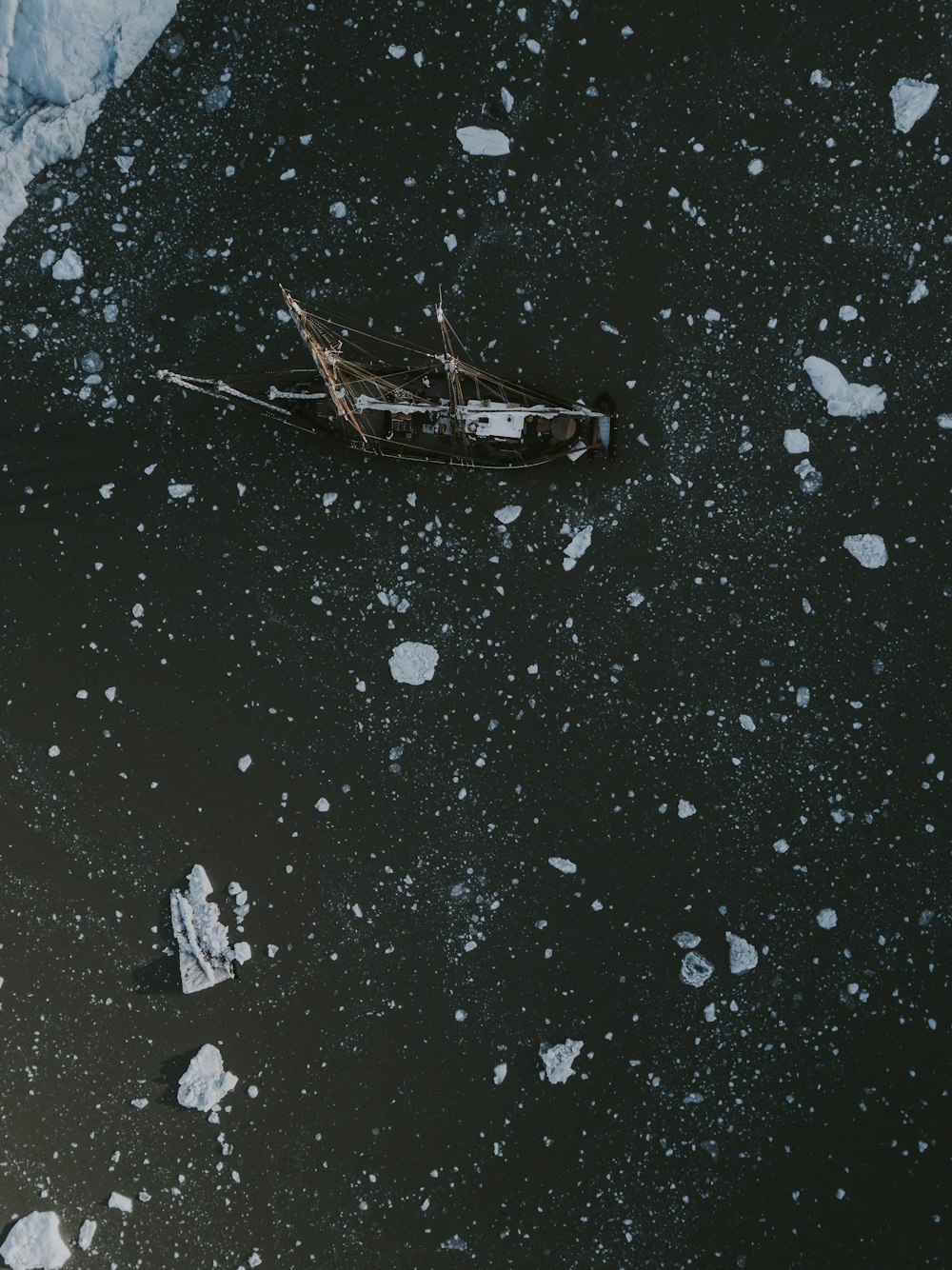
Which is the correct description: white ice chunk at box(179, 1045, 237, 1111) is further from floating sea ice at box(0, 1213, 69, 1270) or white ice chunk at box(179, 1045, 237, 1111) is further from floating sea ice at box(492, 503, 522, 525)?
floating sea ice at box(492, 503, 522, 525)

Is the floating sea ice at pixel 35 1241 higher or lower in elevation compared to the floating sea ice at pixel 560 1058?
lower

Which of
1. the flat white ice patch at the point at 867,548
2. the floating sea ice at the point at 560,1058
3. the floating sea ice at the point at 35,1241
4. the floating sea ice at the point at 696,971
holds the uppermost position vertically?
the flat white ice patch at the point at 867,548

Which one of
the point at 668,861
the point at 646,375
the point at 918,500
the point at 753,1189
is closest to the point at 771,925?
the point at 668,861

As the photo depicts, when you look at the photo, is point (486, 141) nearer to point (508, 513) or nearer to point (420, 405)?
point (420, 405)

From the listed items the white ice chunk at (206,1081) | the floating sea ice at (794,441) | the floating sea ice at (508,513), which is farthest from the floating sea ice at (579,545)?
the white ice chunk at (206,1081)

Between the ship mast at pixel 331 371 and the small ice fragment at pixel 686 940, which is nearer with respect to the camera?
the ship mast at pixel 331 371

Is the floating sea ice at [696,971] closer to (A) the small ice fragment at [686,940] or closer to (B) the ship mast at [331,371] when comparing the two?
(A) the small ice fragment at [686,940]
